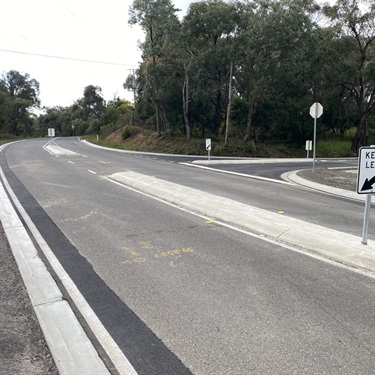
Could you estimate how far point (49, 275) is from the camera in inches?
213

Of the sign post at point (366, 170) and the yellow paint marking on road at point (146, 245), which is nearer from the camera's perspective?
the sign post at point (366, 170)

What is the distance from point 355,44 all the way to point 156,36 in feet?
64.3

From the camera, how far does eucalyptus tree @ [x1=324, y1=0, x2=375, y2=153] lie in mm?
33281

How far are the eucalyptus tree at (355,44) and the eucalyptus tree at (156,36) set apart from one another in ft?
50.2

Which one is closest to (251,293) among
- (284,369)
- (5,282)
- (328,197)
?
(284,369)

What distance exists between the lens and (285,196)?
12102mm

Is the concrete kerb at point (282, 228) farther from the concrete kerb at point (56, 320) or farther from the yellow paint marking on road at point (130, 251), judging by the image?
the concrete kerb at point (56, 320)

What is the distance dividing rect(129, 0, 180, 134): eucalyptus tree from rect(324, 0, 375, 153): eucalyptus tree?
602 inches

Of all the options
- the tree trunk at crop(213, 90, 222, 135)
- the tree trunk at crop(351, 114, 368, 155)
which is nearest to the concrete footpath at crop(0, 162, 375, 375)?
the tree trunk at crop(213, 90, 222, 135)

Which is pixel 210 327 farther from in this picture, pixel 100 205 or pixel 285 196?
pixel 285 196

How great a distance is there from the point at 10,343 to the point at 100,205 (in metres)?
6.68

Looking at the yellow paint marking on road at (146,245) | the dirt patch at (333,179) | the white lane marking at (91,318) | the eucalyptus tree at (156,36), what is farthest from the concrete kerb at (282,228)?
the eucalyptus tree at (156,36)

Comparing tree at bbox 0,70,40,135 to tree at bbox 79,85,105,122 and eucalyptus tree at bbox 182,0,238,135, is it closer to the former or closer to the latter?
tree at bbox 79,85,105,122

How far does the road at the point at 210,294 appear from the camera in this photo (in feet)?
11.6
